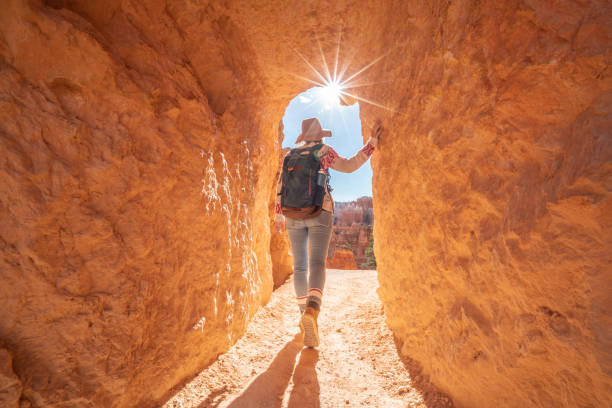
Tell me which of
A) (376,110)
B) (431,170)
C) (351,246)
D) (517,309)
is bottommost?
(517,309)

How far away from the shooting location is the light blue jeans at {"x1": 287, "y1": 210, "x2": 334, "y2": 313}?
2.27 m

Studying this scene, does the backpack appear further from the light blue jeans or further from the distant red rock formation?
the distant red rock formation

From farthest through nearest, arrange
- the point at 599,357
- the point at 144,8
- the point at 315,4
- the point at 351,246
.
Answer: the point at 351,246 → the point at 315,4 → the point at 144,8 → the point at 599,357

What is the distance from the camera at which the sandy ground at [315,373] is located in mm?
1623

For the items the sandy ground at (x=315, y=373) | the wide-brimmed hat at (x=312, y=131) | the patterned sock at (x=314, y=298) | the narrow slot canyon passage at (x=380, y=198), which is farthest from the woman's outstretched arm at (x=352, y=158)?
the sandy ground at (x=315, y=373)

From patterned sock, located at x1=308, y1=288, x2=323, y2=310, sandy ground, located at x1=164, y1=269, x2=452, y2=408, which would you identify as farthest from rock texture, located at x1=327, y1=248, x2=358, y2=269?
patterned sock, located at x1=308, y1=288, x2=323, y2=310

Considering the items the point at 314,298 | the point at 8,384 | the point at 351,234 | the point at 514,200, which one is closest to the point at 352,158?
the point at 314,298

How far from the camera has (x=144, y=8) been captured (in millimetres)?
1797

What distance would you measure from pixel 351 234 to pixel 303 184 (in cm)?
3011

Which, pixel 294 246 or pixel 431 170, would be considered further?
pixel 294 246

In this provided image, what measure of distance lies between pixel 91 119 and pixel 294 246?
5.80ft

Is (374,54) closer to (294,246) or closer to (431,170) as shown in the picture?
(431,170)

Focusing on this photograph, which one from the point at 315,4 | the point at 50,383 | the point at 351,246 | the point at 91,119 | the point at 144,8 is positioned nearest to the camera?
the point at 50,383

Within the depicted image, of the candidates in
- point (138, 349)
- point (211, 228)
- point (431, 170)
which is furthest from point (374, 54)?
point (138, 349)
